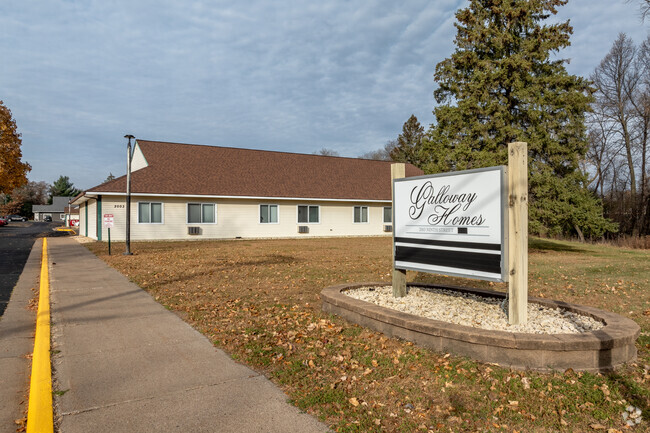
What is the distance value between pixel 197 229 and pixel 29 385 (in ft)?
69.2

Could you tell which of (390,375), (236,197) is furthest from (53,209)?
(390,375)

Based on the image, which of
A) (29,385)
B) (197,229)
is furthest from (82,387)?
(197,229)

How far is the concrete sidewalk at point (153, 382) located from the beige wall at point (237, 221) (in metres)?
17.5

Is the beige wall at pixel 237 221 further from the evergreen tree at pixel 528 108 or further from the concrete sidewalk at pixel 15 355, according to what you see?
the concrete sidewalk at pixel 15 355

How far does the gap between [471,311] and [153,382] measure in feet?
13.5

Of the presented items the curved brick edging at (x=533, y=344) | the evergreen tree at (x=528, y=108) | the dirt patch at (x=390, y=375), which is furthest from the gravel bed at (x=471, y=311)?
the evergreen tree at (x=528, y=108)

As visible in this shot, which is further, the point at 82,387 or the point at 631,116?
the point at 631,116

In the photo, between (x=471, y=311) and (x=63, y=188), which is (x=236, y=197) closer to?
(x=471, y=311)

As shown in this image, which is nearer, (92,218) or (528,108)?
(528,108)

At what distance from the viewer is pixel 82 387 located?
3879 millimetres

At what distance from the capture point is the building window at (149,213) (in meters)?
23.2

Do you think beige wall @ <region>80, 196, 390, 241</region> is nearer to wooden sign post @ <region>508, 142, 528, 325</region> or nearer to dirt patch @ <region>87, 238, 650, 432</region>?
dirt patch @ <region>87, 238, 650, 432</region>

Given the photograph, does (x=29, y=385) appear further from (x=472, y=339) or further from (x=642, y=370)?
(x=642, y=370)

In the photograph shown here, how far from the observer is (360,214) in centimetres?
3016
